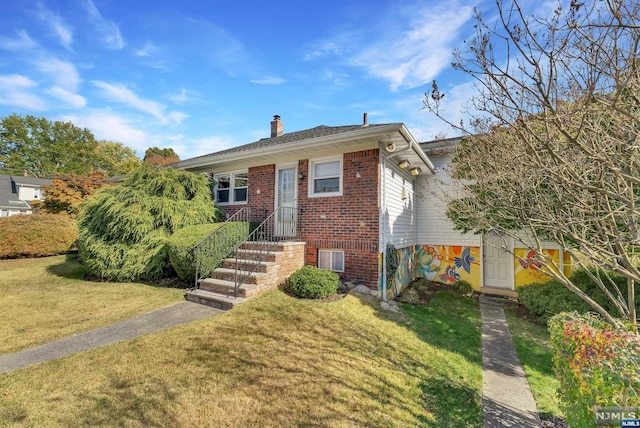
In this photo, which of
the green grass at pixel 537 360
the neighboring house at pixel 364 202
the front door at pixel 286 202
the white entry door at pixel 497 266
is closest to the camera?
→ the green grass at pixel 537 360

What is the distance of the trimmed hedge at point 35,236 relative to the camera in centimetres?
1211

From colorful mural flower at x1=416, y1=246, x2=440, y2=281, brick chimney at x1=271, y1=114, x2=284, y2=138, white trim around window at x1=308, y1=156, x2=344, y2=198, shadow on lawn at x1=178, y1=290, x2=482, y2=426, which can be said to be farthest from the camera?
brick chimney at x1=271, y1=114, x2=284, y2=138

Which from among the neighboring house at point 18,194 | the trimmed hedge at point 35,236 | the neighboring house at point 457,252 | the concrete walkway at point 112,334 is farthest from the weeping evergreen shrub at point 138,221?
the neighboring house at point 18,194

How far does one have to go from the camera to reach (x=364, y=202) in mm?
7109

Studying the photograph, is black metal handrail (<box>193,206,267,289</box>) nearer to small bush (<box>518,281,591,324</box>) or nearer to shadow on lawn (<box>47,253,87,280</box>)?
shadow on lawn (<box>47,253,87,280</box>)

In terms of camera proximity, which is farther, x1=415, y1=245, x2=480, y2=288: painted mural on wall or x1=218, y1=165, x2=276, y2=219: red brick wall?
x1=415, y1=245, x2=480, y2=288: painted mural on wall

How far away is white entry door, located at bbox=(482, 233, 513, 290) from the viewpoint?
952 centimetres

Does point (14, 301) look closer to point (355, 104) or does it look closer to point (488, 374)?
point (355, 104)

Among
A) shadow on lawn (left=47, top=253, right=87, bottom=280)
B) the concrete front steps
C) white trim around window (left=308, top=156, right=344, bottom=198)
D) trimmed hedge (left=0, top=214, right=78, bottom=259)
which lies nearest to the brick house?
white trim around window (left=308, top=156, right=344, bottom=198)

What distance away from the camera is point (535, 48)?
7.24ft

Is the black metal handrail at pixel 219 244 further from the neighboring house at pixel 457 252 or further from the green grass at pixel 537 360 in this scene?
the green grass at pixel 537 360

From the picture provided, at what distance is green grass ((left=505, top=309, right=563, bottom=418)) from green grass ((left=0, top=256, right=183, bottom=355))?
6689 millimetres

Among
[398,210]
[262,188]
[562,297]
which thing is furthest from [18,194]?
[562,297]

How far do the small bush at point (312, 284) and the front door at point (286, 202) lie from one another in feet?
6.52
